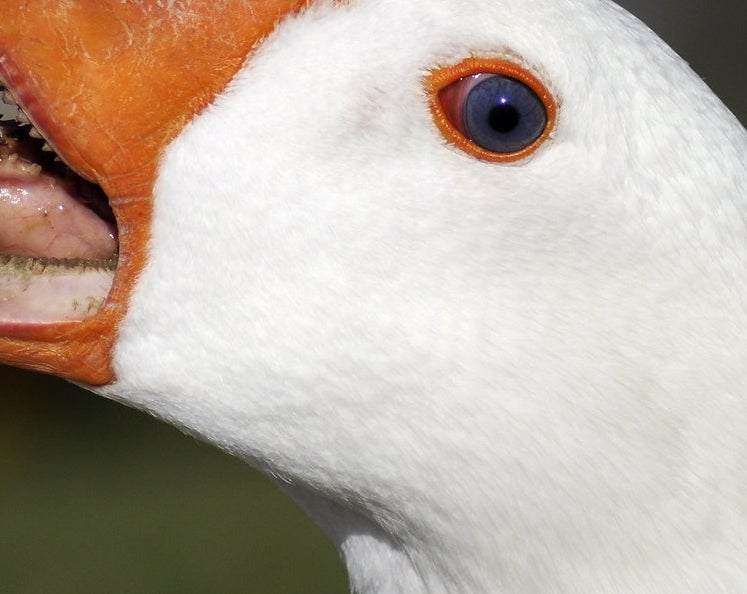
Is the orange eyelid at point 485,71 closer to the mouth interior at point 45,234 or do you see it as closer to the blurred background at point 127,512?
the mouth interior at point 45,234

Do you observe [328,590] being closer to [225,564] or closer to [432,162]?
[225,564]

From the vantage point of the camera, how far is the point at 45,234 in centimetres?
205

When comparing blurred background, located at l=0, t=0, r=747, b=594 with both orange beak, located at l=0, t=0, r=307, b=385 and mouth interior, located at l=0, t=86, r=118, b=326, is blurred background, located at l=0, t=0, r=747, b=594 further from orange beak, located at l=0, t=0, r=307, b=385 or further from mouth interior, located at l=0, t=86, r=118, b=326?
orange beak, located at l=0, t=0, r=307, b=385

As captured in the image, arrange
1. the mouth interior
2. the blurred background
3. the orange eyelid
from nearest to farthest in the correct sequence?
the orange eyelid
the mouth interior
the blurred background

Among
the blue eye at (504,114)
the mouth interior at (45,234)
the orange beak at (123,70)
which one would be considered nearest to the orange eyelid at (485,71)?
the blue eye at (504,114)

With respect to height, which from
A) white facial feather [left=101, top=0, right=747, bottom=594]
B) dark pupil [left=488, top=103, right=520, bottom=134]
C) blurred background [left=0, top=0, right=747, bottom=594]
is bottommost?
white facial feather [left=101, top=0, right=747, bottom=594]

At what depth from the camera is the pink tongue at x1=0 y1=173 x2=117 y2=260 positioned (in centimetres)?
203

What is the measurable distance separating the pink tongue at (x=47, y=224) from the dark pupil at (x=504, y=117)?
0.70 m

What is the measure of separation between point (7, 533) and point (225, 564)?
167cm

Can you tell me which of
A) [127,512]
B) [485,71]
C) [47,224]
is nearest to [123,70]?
[47,224]

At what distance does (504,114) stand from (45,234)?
846 mm

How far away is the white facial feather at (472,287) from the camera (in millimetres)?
1867

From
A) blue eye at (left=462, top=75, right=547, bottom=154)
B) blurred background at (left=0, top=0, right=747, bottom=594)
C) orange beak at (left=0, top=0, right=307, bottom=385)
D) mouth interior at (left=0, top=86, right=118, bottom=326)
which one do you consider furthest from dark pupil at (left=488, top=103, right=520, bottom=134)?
blurred background at (left=0, top=0, right=747, bottom=594)

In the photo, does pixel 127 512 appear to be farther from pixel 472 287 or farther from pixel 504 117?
pixel 504 117
